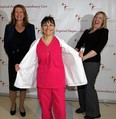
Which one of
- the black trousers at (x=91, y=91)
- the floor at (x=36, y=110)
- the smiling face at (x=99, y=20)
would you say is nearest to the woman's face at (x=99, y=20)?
the smiling face at (x=99, y=20)

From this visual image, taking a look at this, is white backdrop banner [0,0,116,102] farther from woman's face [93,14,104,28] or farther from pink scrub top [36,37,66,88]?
pink scrub top [36,37,66,88]

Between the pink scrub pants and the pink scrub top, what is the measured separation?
0.06 metres

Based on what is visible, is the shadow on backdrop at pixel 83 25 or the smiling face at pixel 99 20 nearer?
the smiling face at pixel 99 20

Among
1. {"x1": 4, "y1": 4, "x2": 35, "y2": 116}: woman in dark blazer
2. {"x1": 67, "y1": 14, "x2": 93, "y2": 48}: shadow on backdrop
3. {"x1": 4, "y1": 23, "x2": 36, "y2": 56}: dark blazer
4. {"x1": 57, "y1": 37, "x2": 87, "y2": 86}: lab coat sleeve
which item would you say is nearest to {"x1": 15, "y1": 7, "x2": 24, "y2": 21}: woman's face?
{"x1": 4, "y1": 4, "x2": 35, "y2": 116}: woman in dark blazer

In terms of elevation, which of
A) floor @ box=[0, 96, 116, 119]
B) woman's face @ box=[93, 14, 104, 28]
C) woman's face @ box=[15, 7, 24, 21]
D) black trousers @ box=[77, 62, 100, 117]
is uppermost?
woman's face @ box=[15, 7, 24, 21]

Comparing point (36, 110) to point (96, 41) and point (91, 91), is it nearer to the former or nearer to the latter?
point (91, 91)

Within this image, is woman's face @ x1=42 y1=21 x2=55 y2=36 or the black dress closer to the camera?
woman's face @ x1=42 y1=21 x2=55 y2=36

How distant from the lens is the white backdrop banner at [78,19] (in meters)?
3.25

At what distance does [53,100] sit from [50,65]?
0.39 m

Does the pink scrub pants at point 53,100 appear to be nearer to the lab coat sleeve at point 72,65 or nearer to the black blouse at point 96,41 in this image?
the lab coat sleeve at point 72,65

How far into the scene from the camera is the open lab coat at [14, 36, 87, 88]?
2197 millimetres

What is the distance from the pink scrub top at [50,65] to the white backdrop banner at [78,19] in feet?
4.14

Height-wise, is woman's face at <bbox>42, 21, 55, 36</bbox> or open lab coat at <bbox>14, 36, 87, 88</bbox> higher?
woman's face at <bbox>42, 21, 55, 36</bbox>

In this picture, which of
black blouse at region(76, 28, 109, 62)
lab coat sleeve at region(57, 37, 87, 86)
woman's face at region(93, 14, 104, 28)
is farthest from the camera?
woman's face at region(93, 14, 104, 28)
